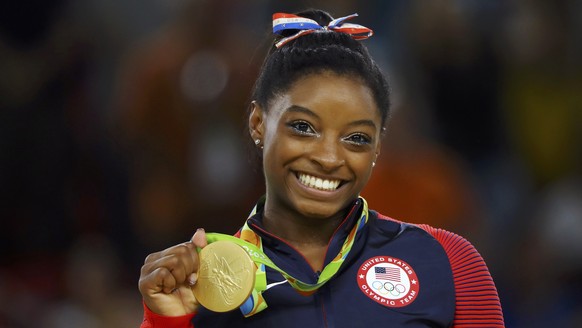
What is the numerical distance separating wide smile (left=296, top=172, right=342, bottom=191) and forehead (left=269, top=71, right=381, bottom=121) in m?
0.16

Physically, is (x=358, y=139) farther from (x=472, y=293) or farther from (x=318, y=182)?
(x=472, y=293)

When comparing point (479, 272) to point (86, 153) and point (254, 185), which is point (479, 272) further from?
point (86, 153)

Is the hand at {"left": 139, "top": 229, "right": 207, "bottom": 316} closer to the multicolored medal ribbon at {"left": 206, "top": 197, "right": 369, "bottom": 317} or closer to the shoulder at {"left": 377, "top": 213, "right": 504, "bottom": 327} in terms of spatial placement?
the multicolored medal ribbon at {"left": 206, "top": 197, "right": 369, "bottom": 317}

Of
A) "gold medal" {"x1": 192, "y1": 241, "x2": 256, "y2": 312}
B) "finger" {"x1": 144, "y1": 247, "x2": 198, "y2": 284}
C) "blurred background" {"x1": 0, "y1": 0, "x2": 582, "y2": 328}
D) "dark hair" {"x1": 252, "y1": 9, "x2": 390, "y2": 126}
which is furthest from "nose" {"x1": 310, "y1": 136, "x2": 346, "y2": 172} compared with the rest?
"blurred background" {"x1": 0, "y1": 0, "x2": 582, "y2": 328}

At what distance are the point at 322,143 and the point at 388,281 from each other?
0.38 m

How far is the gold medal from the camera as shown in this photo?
88.6 inches

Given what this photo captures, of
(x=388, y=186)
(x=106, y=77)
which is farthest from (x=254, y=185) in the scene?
(x=106, y=77)

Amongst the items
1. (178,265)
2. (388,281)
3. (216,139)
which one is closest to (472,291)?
(388,281)

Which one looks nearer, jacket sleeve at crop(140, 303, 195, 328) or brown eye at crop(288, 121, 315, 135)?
jacket sleeve at crop(140, 303, 195, 328)

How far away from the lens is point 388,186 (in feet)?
14.4

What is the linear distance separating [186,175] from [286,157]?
90.0 inches

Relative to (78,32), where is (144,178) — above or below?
below

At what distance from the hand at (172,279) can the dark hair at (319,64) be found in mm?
491

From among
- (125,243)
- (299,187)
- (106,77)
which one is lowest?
(125,243)
